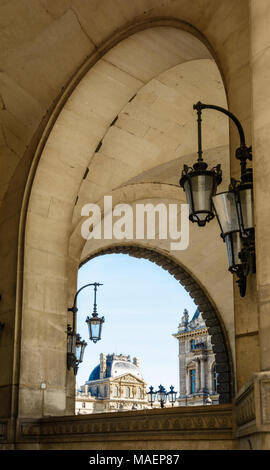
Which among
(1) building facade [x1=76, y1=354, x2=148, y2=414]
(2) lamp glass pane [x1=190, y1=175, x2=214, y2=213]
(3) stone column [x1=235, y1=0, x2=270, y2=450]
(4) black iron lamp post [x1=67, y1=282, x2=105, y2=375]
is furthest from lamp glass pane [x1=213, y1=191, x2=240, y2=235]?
(1) building facade [x1=76, y1=354, x2=148, y2=414]

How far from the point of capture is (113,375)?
80125 millimetres

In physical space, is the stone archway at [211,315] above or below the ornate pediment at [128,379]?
below

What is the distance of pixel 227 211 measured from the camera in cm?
491

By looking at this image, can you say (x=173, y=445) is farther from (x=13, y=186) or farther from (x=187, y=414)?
(x=13, y=186)

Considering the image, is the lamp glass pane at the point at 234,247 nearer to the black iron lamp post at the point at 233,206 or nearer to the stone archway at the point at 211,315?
the black iron lamp post at the point at 233,206

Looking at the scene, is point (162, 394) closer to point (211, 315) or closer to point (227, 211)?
point (211, 315)

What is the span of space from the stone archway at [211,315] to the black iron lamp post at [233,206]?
11099 millimetres

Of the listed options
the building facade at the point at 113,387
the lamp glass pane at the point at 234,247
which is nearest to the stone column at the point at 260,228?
the lamp glass pane at the point at 234,247

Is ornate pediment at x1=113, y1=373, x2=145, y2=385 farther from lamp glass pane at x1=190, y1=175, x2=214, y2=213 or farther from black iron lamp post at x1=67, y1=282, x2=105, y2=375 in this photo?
lamp glass pane at x1=190, y1=175, x2=214, y2=213

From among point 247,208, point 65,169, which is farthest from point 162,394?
point 247,208

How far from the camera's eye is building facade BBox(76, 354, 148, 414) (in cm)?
7412

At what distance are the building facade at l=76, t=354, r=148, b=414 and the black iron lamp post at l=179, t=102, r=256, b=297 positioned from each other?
6934cm

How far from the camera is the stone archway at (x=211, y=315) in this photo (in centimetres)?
1664
